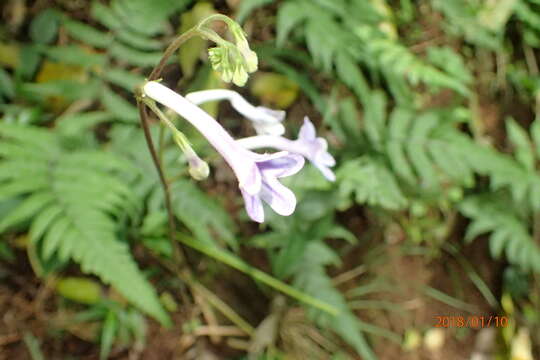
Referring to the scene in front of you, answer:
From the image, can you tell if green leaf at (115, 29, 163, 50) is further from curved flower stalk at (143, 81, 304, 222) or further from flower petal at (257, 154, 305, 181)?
flower petal at (257, 154, 305, 181)

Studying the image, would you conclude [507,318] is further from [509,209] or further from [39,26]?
[39,26]

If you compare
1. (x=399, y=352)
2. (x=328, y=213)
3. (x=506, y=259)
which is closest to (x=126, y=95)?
(x=328, y=213)

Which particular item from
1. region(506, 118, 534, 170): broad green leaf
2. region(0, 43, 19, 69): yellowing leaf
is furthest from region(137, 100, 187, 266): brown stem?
region(506, 118, 534, 170): broad green leaf

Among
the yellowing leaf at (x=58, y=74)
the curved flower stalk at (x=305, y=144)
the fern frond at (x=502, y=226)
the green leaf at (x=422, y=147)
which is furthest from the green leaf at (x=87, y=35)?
the fern frond at (x=502, y=226)

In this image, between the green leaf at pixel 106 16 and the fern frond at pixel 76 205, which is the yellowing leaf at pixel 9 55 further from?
the fern frond at pixel 76 205
